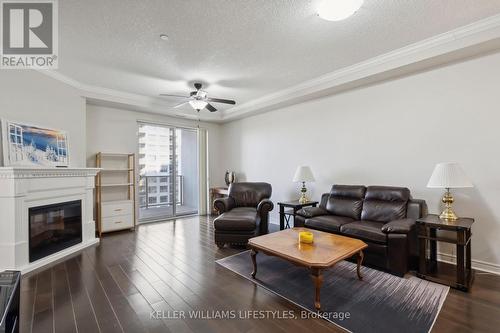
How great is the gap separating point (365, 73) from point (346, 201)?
1.91m

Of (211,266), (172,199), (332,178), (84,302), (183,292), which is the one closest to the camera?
(84,302)

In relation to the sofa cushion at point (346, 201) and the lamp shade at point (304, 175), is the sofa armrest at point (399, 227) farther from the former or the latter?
the lamp shade at point (304, 175)

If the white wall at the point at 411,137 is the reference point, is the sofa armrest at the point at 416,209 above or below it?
below

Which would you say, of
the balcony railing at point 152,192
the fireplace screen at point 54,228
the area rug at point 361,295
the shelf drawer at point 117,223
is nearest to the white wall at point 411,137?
the area rug at point 361,295

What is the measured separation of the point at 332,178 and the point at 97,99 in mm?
4542

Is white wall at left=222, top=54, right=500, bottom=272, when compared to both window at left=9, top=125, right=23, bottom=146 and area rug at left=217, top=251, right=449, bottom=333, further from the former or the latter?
window at left=9, top=125, right=23, bottom=146

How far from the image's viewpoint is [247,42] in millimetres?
2801

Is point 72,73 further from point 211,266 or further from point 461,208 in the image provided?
point 461,208

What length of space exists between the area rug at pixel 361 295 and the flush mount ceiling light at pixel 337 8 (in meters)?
2.64

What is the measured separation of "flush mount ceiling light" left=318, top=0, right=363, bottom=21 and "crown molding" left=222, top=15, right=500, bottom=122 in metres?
1.31

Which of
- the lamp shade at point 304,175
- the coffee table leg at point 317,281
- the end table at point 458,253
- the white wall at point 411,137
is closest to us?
the coffee table leg at point 317,281

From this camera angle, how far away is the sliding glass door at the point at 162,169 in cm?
566

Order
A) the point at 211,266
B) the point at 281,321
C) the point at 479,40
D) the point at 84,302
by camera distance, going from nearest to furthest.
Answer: the point at 281,321, the point at 84,302, the point at 479,40, the point at 211,266

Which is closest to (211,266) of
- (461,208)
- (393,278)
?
(393,278)
